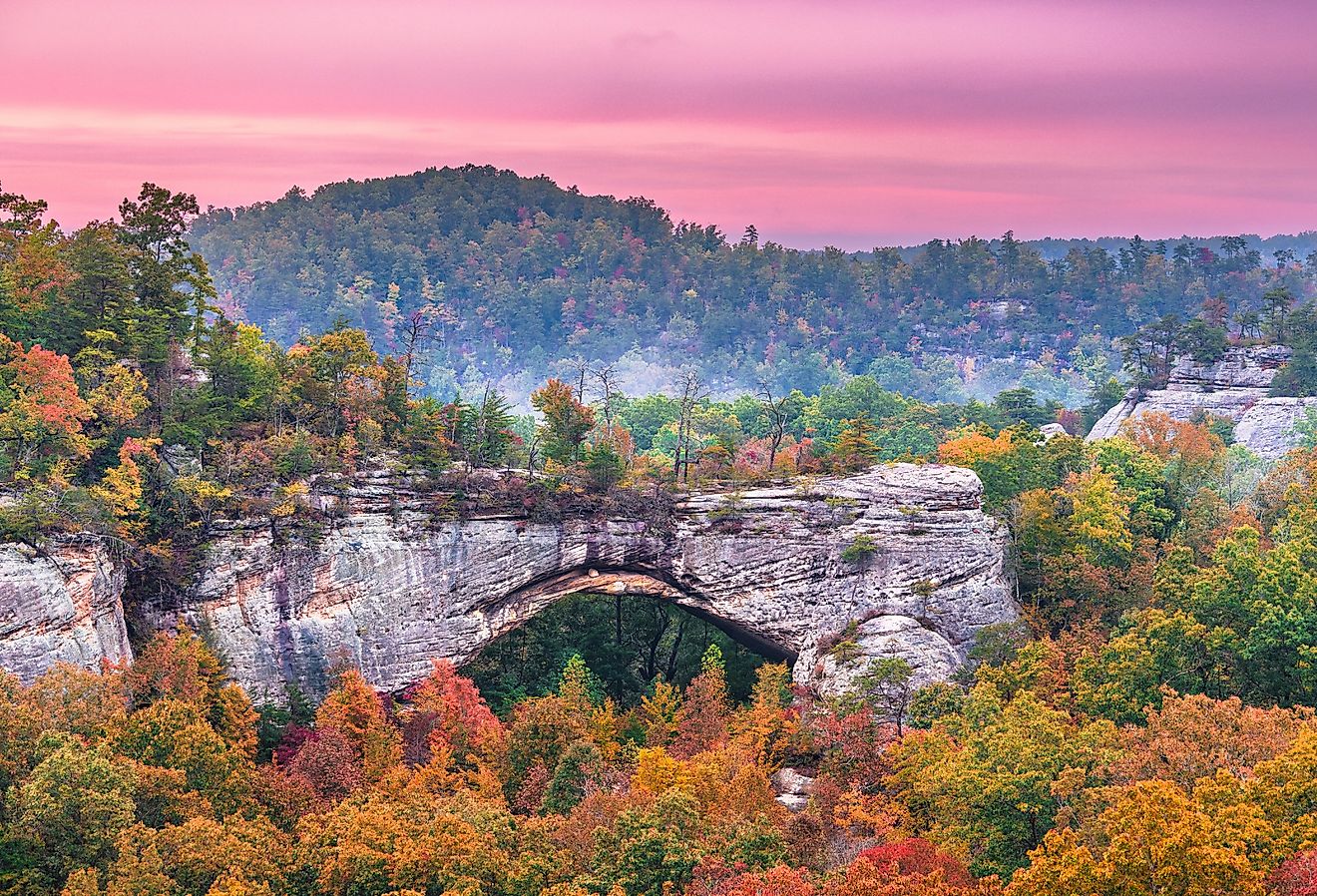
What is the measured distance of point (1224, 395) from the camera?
249 feet

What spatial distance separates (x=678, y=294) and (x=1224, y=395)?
291 ft

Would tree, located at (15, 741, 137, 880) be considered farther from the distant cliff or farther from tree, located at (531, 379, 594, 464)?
tree, located at (531, 379, 594, 464)

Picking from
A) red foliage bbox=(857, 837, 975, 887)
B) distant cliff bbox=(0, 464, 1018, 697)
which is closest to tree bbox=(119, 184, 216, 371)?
distant cliff bbox=(0, 464, 1018, 697)

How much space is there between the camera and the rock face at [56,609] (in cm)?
3225

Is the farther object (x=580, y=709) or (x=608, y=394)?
(x=608, y=394)

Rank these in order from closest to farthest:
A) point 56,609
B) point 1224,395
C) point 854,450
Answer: point 56,609 → point 854,450 → point 1224,395

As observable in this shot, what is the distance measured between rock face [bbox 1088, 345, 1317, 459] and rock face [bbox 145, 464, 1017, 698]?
3314cm

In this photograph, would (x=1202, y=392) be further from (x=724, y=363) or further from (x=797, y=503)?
(x=724, y=363)

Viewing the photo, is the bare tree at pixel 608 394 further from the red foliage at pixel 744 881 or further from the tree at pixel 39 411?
the red foliage at pixel 744 881

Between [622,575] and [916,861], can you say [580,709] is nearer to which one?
[622,575]

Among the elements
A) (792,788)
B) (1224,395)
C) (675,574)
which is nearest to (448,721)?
(792,788)

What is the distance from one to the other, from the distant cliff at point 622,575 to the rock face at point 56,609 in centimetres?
240

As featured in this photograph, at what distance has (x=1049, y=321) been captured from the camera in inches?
5851

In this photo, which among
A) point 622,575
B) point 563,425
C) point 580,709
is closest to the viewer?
point 580,709
